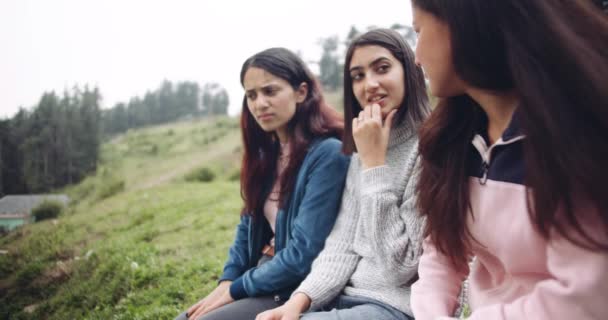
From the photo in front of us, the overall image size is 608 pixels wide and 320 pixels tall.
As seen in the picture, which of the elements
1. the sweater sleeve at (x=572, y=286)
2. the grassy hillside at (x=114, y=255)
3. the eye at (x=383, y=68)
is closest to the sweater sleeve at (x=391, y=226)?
the eye at (x=383, y=68)

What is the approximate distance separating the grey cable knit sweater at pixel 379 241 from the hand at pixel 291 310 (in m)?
0.03

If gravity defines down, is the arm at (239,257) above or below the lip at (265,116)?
below

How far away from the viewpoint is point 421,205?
148 centimetres

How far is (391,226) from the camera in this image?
5.69 feet

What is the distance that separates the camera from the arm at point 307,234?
2.18 m

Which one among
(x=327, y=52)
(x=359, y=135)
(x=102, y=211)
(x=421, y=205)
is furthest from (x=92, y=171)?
(x=327, y=52)

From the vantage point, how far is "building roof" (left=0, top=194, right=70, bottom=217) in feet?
15.4

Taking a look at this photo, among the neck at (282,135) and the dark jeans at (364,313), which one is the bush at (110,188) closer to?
the neck at (282,135)

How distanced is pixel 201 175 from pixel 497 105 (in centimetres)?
1462

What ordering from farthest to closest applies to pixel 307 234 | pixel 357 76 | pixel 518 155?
pixel 307 234 → pixel 357 76 → pixel 518 155

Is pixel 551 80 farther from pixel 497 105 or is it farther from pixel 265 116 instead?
pixel 265 116

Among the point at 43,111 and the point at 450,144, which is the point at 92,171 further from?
the point at 450,144

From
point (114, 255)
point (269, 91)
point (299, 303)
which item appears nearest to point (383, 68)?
point (269, 91)

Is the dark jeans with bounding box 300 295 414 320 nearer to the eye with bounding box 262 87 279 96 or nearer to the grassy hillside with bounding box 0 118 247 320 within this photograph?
the eye with bounding box 262 87 279 96
